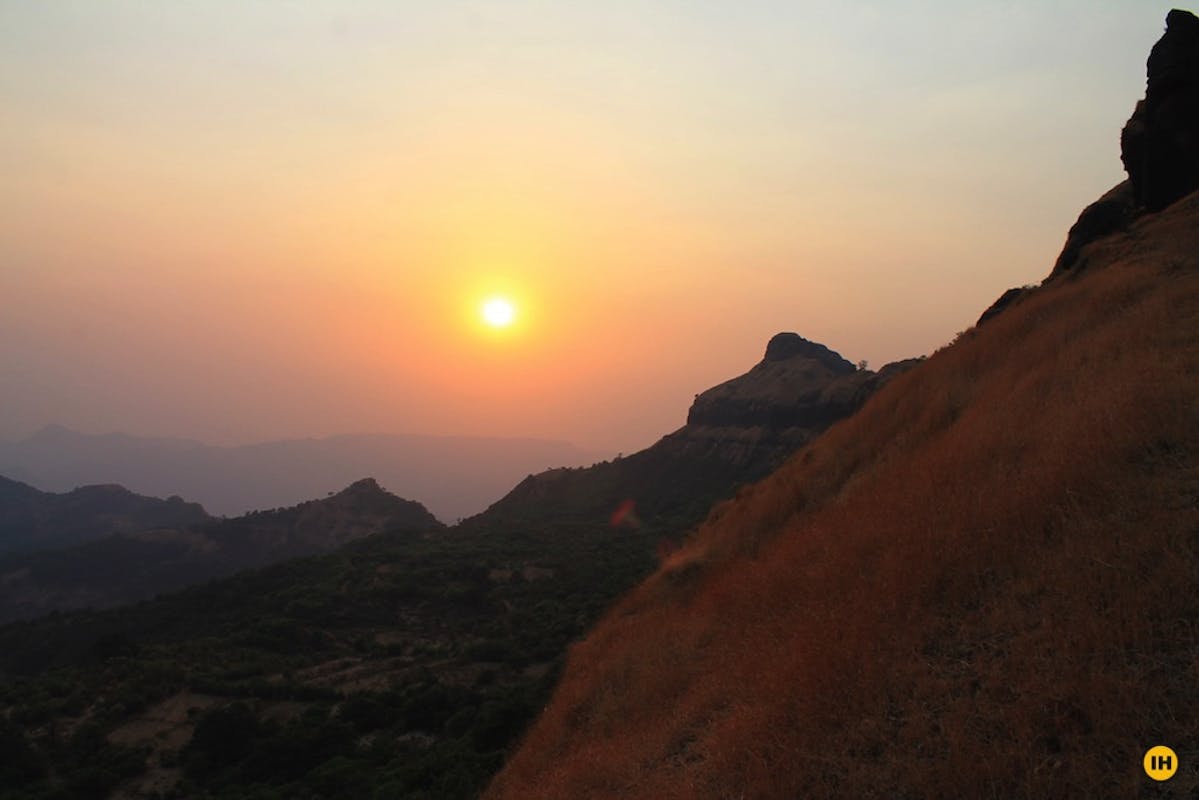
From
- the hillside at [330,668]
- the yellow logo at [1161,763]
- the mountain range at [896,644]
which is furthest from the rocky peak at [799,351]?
the yellow logo at [1161,763]

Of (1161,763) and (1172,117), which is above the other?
(1172,117)

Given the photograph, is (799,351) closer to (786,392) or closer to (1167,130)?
(786,392)

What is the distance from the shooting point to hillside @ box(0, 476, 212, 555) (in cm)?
17200

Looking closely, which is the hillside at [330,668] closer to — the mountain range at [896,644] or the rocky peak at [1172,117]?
the mountain range at [896,644]

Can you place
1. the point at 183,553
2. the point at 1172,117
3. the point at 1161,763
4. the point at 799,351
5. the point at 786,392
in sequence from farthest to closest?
the point at 799,351, the point at 183,553, the point at 786,392, the point at 1172,117, the point at 1161,763

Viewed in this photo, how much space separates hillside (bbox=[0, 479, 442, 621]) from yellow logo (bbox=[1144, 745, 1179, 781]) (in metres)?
105

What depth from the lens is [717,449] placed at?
108625 mm

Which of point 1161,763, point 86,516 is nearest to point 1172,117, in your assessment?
point 1161,763

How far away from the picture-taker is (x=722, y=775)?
650cm

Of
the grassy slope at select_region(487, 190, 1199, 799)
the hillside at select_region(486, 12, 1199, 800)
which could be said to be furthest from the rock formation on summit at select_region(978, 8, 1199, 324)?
the grassy slope at select_region(487, 190, 1199, 799)

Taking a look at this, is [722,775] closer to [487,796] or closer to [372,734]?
[487,796]

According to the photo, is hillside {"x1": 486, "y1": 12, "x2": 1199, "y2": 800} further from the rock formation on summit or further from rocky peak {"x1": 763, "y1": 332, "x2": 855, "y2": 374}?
rocky peak {"x1": 763, "y1": 332, "x2": 855, "y2": 374}

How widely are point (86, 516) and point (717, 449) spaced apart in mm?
183661

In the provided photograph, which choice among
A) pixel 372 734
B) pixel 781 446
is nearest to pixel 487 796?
pixel 372 734
